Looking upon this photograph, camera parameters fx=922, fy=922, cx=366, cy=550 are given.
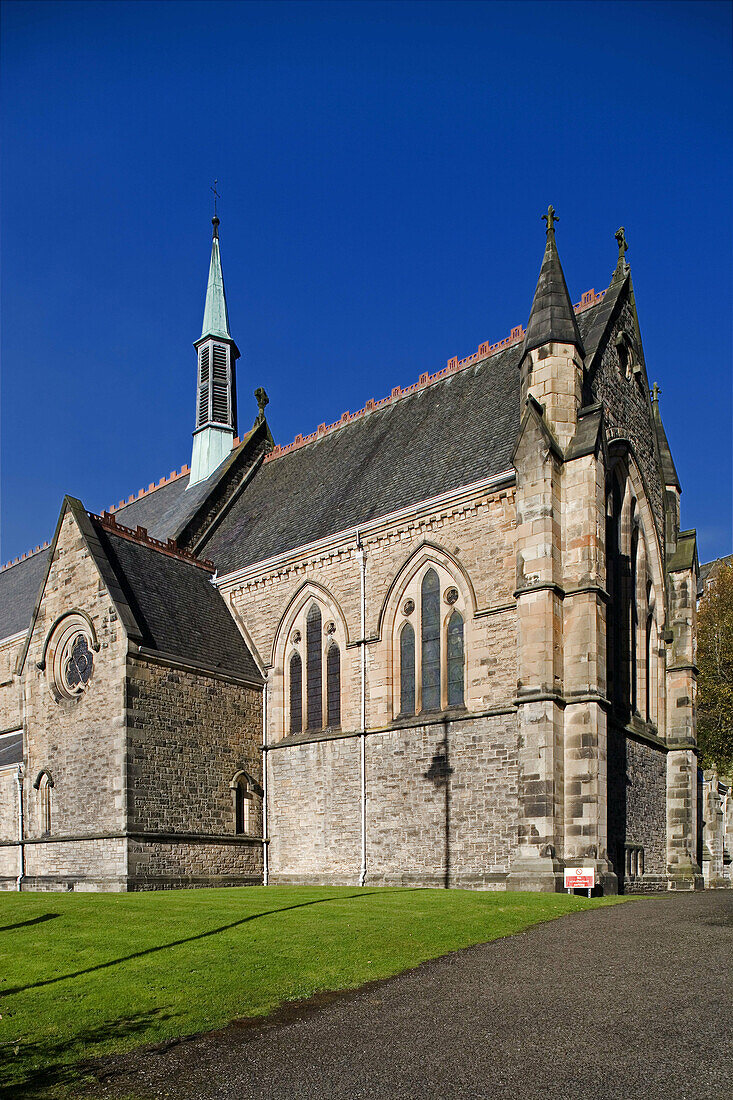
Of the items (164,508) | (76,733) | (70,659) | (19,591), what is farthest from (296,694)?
(19,591)

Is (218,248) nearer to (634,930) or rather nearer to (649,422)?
(649,422)

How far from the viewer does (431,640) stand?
24.1 meters

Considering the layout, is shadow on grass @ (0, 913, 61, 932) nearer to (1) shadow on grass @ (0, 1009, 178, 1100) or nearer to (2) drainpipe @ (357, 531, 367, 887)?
(1) shadow on grass @ (0, 1009, 178, 1100)

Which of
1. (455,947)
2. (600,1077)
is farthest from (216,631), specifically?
(600,1077)

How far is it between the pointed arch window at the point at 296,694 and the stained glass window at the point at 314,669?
0.33 meters

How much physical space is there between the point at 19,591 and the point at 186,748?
20792 millimetres

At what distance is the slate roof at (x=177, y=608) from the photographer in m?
25.8

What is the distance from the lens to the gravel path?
6758mm

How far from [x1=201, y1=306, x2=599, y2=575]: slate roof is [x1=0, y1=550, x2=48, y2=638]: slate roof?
10.7 metres

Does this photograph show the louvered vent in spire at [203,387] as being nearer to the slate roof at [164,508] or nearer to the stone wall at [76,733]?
the slate roof at [164,508]

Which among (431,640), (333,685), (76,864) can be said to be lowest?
(76,864)

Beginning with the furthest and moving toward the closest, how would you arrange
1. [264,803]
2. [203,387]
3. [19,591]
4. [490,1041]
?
[19,591] → [203,387] → [264,803] → [490,1041]

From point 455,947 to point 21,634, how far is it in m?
28.7

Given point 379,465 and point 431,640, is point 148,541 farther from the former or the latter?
point 431,640
